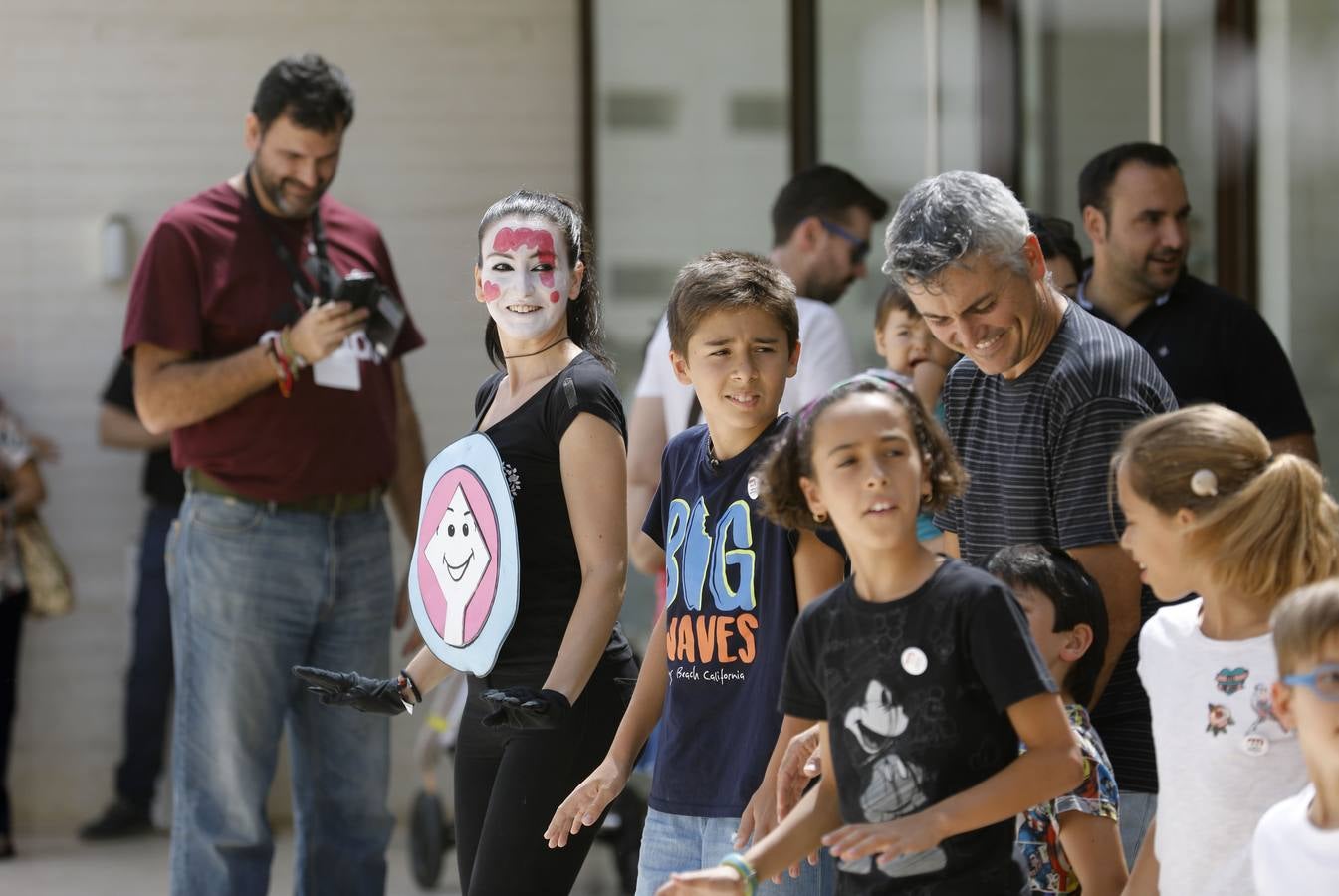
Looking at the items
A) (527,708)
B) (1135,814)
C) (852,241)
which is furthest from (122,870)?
(1135,814)

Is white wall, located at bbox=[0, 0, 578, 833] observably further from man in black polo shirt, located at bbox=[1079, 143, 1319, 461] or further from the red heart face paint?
the red heart face paint

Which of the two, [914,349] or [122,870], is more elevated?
[914,349]

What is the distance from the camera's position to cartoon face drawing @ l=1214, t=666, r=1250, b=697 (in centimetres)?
228

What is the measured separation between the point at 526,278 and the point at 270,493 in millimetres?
1186

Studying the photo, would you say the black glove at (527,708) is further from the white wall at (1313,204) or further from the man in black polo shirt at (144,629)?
the man in black polo shirt at (144,629)

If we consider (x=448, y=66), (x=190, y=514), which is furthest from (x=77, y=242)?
(x=190, y=514)

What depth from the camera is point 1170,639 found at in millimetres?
2381

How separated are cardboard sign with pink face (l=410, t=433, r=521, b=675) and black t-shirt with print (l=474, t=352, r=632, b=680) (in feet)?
0.12

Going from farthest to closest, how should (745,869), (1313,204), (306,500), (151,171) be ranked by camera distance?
(151,171) → (1313,204) → (306,500) → (745,869)

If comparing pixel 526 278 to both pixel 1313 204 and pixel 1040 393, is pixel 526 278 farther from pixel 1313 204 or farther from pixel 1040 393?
pixel 1313 204

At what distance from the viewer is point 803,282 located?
15.3 feet

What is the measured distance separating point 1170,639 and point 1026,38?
132 inches

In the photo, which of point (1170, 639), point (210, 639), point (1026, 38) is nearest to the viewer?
point (1170, 639)

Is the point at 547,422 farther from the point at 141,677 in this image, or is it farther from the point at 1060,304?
the point at 141,677
